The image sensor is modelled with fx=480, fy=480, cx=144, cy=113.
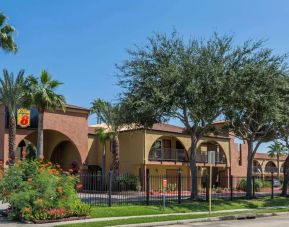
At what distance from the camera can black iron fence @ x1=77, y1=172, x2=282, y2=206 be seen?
25531 mm

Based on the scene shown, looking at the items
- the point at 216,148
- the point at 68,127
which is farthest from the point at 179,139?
the point at 68,127

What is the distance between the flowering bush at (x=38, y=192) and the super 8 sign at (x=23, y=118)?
78.4 feet

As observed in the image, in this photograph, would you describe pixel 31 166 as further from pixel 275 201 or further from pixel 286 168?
pixel 286 168

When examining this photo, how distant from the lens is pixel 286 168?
3775cm

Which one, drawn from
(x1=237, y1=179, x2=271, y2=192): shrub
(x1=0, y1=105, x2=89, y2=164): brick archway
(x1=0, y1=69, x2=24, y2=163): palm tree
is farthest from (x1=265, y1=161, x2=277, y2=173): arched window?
(x1=0, y1=69, x2=24, y2=163): palm tree

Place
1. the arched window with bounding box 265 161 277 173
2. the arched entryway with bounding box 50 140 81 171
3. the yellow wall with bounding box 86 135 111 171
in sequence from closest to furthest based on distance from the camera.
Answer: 1. the arched entryway with bounding box 50 140 81 171
2. the yellow wall with bounding box 86 135 111 171
3. the arched window with bounding box 265 161 277 173

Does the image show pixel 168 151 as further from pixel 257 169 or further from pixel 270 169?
pixel 270 169

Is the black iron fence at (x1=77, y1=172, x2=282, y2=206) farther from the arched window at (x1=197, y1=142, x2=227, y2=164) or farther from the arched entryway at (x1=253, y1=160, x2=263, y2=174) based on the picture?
the arched entryway at (x1=253, y1=160, x2=263, y2=174)

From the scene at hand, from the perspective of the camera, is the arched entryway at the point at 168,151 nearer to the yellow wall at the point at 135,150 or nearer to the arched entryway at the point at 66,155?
the yellow wall at the point at 135,150

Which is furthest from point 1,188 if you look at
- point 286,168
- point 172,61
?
point 286,168

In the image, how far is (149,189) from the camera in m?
30.2

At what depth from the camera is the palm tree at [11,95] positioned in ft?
123

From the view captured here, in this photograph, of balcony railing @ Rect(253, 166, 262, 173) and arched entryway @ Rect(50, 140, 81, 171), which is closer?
arched entryway @ Rect(50, 140, 81, 171)

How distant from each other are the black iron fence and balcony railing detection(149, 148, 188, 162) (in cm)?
255
